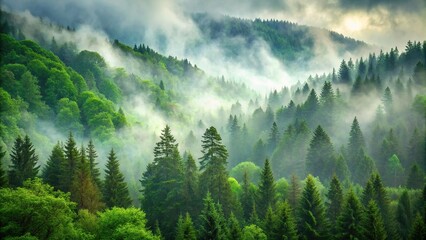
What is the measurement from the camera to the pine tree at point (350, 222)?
184 feet

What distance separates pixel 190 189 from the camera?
228ft

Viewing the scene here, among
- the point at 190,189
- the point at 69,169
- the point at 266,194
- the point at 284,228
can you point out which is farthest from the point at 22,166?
the point at 284,228

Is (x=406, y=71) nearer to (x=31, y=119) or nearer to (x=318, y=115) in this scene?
(x=318, y=115)

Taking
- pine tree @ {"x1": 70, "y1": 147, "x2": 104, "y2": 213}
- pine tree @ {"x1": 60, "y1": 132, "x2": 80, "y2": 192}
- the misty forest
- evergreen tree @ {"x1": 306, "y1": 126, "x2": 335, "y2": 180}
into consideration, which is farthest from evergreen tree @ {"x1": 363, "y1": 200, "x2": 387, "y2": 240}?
evergreen tree @ {"x1": 306, "y1": 126, "x2": 335, "y2": 180}

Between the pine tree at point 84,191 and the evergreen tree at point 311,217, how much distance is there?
30.6m

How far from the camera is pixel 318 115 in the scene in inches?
5546

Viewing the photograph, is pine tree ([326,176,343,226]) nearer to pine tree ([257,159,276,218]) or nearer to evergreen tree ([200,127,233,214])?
pine tree ([257,159,276,218])

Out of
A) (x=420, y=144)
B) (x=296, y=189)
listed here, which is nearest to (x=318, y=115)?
(x=420, y=144)

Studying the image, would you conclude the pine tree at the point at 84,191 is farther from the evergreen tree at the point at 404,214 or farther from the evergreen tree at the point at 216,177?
the evergreen tree at the point at 404,214

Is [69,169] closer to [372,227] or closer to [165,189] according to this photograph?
[165,189]

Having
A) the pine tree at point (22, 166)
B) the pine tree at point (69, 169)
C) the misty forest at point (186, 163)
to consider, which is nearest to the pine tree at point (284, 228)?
the misty forest at point (186, 163)

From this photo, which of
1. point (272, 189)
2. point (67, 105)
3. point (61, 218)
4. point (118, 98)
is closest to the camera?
point (61, 218)

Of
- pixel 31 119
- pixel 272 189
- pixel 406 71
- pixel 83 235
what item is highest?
pixel 406 71

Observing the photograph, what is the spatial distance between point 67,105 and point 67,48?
66.7 meters
